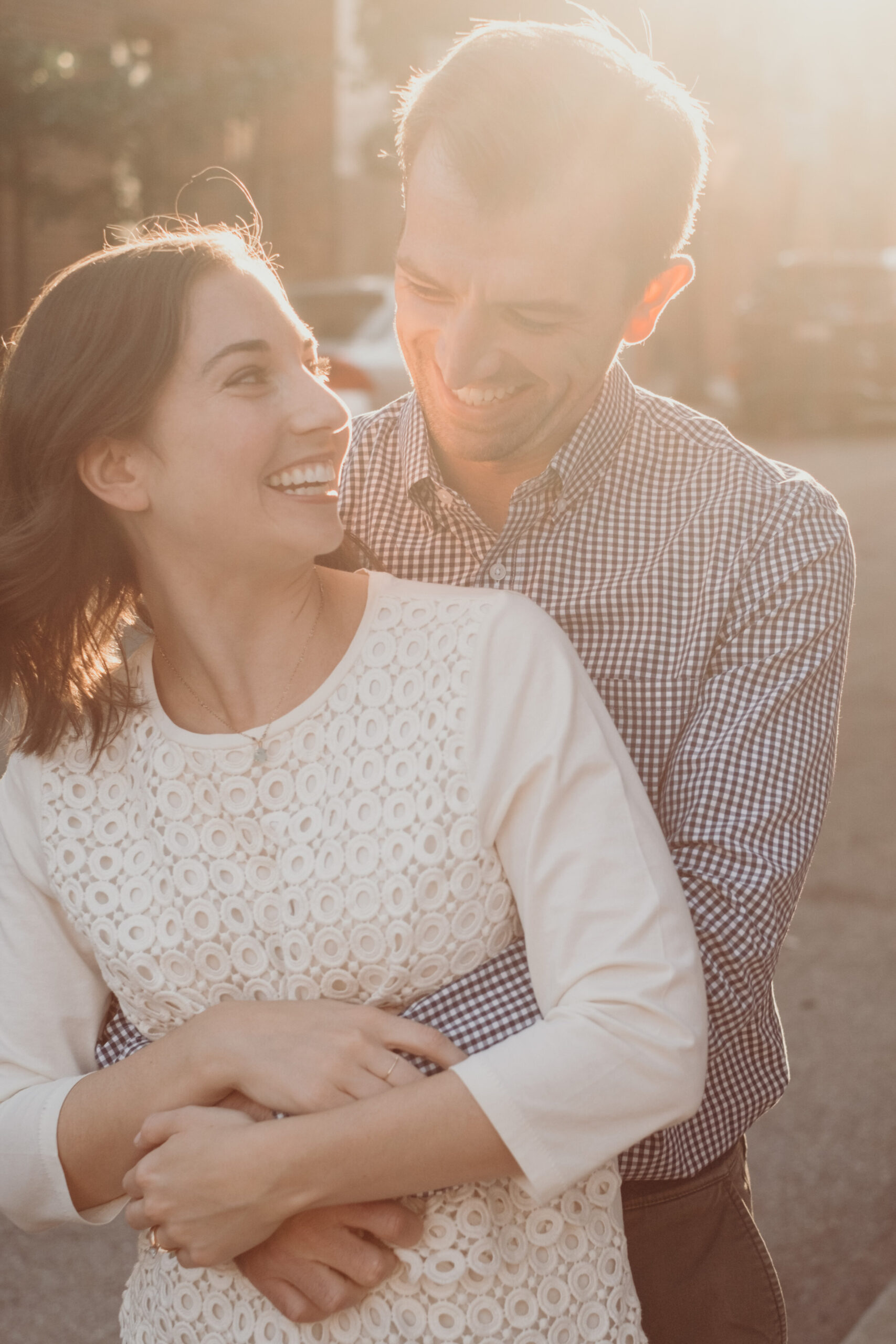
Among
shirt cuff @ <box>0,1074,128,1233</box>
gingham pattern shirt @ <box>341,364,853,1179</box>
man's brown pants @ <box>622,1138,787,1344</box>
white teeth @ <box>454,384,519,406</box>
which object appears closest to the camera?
shirt cuff @ <box>0,1074,128,1233</box>

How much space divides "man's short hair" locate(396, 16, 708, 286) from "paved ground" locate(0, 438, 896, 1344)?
2324 mm

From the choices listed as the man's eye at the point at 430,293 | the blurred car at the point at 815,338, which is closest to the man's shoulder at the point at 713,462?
the man's eye at the point at 430,293

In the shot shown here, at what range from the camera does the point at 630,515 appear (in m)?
2.29

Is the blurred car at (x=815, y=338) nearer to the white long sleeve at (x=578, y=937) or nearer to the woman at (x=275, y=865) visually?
the woman at (x=275, y=865)

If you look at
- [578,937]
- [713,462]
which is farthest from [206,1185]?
[713,462]

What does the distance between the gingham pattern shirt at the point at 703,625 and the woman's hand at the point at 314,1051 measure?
0.41 meters

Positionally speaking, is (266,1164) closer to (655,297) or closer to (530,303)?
(530,303)

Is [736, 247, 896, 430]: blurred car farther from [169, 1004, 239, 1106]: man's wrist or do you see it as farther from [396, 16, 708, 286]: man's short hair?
[169, 1004, 239, 1106]: man's wrist

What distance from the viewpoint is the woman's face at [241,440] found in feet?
6.41

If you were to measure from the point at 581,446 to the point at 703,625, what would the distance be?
325mm

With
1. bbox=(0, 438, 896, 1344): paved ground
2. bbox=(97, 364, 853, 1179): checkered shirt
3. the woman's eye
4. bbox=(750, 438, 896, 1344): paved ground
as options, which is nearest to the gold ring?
bbox=(97, 364, 853, 1179): checkered shirt

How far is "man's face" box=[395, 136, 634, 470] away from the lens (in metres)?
2.24

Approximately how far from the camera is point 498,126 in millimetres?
2236

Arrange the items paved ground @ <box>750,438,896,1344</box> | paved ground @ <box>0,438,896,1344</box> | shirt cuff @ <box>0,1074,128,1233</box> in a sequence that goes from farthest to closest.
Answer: paved ground @ <box>750,438,896,1344</box> < paved ground @ <box>0,438,896,1344</box> < shirt cuff @ <box>0,1074,128,1233</box>
